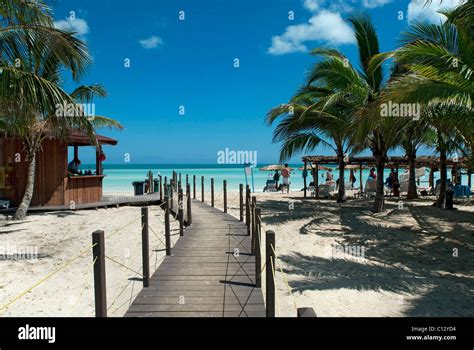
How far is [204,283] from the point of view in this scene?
16.1 feet

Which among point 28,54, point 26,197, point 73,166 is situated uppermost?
point 28,54

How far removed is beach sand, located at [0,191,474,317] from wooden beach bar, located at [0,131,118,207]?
1.44 m

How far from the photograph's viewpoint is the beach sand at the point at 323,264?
4.81 metres

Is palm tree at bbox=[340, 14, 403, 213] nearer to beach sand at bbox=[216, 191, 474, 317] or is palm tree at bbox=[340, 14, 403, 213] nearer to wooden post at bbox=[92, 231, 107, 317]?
beach sand at bbox=[216, 191, 474, 317]

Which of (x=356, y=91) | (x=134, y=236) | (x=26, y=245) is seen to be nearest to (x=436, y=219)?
(x=356, y=91)

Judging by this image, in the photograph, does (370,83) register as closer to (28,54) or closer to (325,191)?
(325,191)

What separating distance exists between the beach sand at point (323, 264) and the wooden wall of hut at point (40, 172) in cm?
142

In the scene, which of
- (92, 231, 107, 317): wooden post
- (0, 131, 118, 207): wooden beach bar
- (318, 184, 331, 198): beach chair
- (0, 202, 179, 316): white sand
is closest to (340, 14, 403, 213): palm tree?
(318, 184, 331, 198): beach chair

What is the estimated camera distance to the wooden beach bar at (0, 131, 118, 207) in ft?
40.0

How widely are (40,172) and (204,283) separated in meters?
10.6

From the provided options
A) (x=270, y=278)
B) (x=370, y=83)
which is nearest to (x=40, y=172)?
(x=270, y=278)

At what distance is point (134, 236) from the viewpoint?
8.82 m
